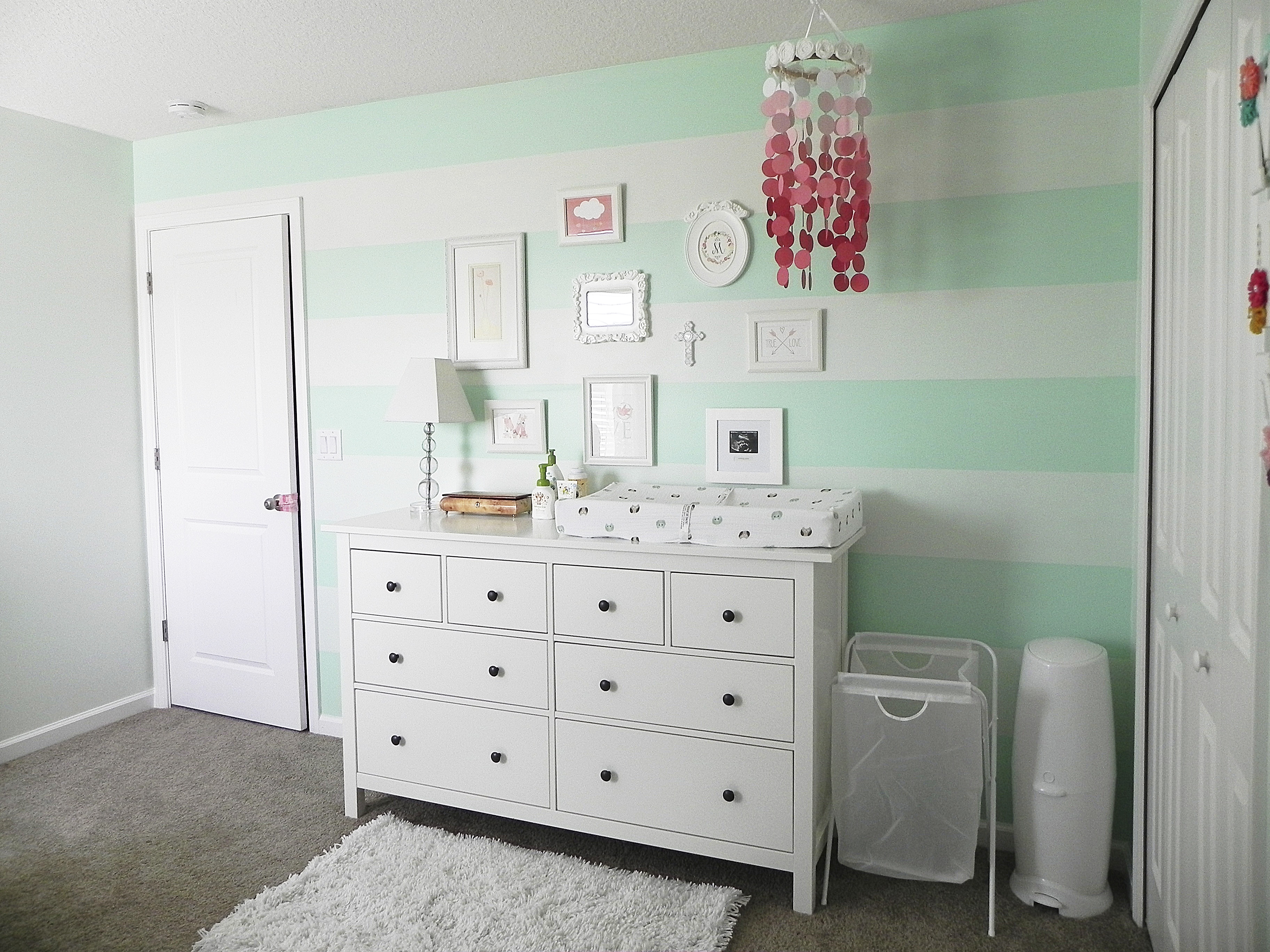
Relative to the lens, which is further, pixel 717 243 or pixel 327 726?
pixel 327 726

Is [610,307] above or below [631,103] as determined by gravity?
below

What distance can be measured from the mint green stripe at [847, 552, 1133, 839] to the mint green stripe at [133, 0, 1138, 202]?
1.31 metres

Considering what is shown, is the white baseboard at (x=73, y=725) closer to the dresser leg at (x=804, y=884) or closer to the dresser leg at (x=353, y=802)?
the dresser leg at (x=353, y=802)

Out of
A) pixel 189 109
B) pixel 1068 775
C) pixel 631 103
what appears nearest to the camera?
pixel 1068 775

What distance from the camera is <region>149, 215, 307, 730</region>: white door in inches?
137

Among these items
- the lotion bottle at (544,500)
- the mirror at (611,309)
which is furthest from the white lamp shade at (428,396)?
the mirror at (611,309)

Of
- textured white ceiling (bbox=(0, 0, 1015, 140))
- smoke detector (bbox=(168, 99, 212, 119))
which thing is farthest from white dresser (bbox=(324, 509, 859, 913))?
smoke detector (bbox=(168, 99, 212, 119))

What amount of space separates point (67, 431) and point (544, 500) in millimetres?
2077

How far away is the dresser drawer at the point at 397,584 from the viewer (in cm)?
264

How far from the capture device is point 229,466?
360cm

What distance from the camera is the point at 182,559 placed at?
12.3ft

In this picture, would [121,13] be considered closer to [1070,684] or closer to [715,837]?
[715,837]

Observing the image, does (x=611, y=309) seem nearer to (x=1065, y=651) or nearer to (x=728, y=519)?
(x=728, y=519)

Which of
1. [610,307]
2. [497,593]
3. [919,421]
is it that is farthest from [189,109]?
[919,421]
